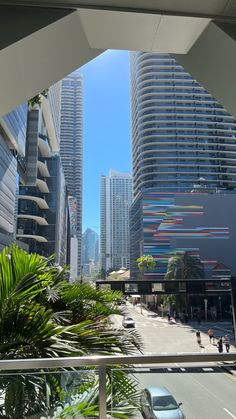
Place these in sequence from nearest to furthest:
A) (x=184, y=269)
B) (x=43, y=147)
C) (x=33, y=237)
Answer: (x=33, y=237) → (x=43, y=147) → (x=184, y=269)

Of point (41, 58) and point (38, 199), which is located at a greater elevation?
point (38, 199)

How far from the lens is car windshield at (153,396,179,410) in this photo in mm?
2027

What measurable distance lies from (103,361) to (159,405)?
41cm

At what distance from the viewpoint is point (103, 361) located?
2.02 m

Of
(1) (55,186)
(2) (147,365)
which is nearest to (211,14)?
(2) (147,365)

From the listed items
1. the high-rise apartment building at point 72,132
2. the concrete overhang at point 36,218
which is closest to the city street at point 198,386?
the concrete overhang at point 36,218

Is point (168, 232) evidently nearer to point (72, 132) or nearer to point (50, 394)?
point (72, 132)

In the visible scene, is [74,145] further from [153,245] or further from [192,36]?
[192,36]

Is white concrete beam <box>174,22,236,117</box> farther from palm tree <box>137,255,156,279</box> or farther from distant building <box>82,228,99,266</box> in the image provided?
distant building <box>82,228,99,266</box>

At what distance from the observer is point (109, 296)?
4.96m

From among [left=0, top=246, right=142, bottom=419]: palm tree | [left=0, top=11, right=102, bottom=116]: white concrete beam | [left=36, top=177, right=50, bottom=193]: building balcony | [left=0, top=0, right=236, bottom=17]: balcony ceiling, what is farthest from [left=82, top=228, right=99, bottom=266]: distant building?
[left=0, top=0, right=236, bottom=17]: balcony ceiling

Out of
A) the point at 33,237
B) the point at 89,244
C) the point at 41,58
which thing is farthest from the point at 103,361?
the point at 89,244

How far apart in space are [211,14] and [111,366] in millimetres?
2032

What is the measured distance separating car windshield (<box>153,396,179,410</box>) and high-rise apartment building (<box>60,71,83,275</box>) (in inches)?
4311
